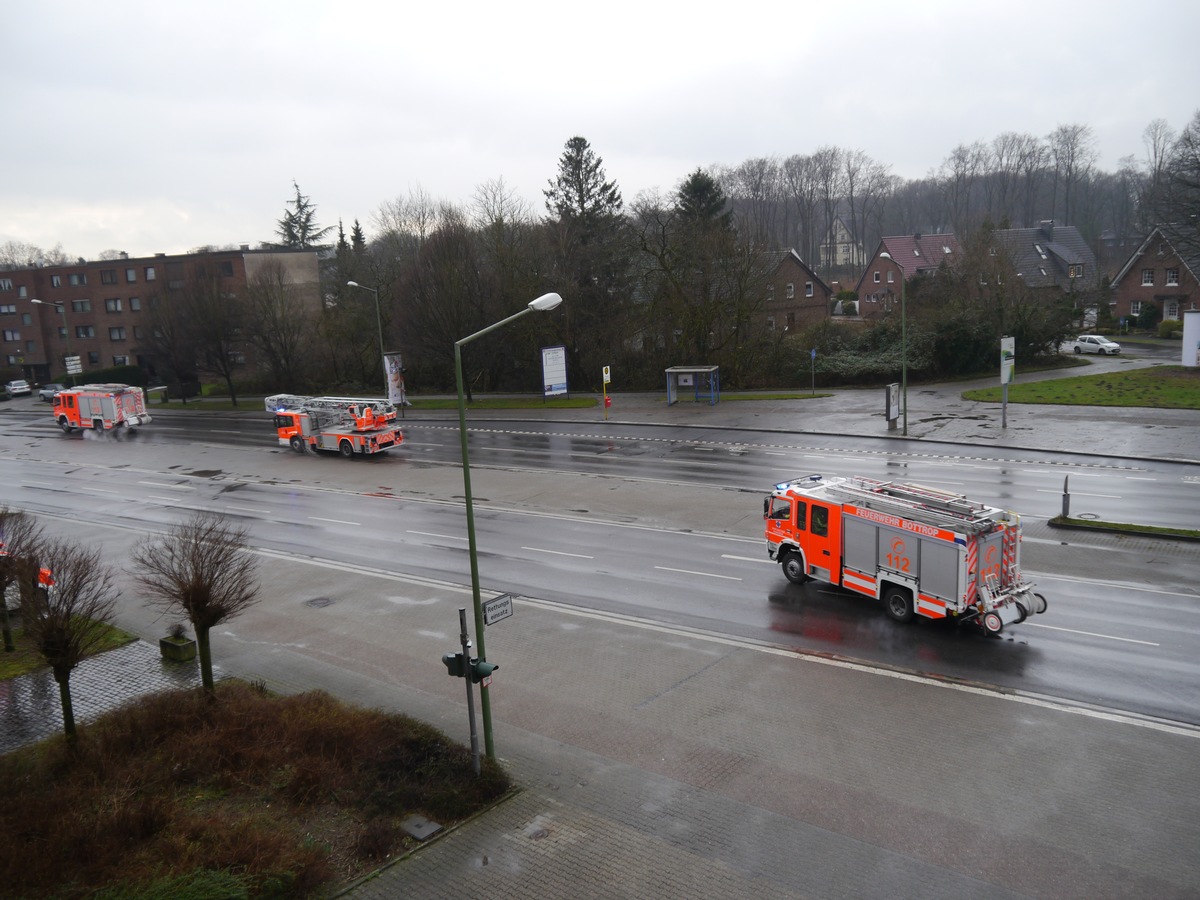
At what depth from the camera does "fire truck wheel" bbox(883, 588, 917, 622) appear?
1670 centimetres

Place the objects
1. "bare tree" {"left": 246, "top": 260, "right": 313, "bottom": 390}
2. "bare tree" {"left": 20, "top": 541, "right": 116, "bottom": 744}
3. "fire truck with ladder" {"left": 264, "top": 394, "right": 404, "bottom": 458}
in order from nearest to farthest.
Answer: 1. "bare tree" {"left": 20, "top": 541, "right": 116, "bottom": 744}
2. "fire truck with ladder" {"left": 264, "top": 394, "right": 404, "bottom": 458}
3. "bare tree" {"left": 246, "top": 260, "right": 313, "bottom": 390}

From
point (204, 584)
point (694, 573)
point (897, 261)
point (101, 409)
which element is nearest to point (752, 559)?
point (694, 573)

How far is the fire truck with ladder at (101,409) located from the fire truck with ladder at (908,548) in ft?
163

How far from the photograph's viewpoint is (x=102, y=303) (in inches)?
3307

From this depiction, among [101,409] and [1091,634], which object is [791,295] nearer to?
[101,409]

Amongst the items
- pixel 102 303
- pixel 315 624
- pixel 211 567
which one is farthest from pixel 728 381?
pixel 102 303

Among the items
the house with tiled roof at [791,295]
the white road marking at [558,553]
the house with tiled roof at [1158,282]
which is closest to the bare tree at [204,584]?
the white road marking at [558,553]

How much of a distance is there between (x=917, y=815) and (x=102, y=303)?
93.6 m

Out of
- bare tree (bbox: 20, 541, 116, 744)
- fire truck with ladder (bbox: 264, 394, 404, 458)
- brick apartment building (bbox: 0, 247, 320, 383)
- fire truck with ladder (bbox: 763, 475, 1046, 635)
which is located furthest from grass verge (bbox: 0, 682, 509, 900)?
brick apartment building (bbox: 0, 247, 320, 383)

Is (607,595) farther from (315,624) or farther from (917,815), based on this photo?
(917,815)

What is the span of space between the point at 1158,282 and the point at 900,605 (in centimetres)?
6604

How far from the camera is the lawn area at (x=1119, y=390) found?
38.8 meters

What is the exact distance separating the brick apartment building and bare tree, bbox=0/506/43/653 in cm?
5920

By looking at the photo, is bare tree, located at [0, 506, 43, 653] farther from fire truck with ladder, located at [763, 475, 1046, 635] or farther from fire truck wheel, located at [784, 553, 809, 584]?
fire truck wheel, located at [784, 553, 809, 584]
